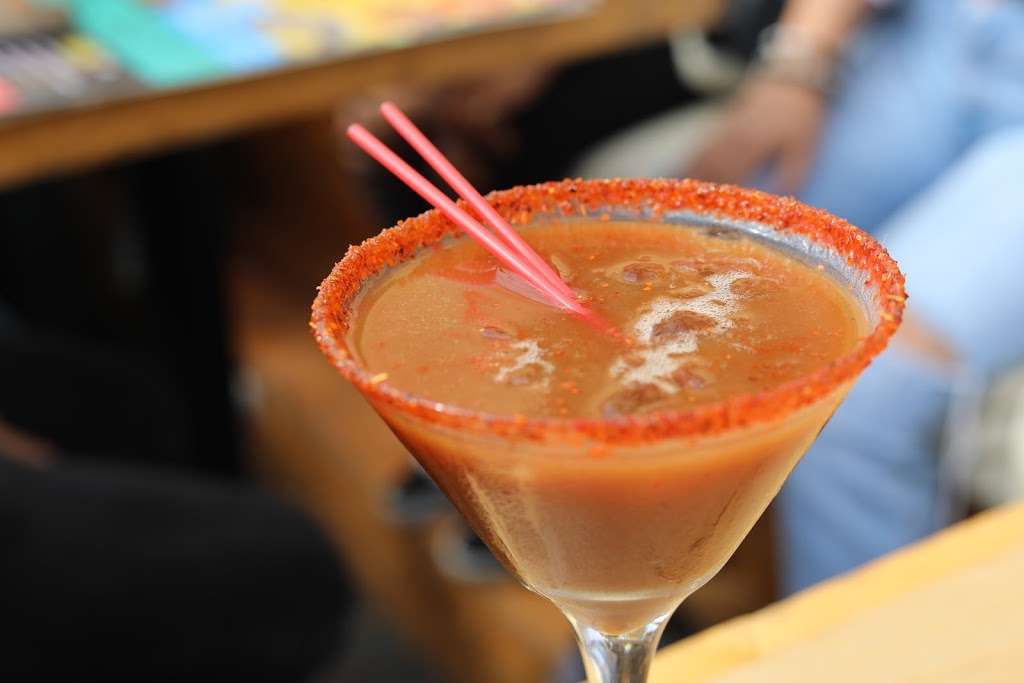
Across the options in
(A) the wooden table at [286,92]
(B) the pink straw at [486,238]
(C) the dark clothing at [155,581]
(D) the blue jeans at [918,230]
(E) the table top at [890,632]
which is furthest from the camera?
(A) the wooden table at [286,92]

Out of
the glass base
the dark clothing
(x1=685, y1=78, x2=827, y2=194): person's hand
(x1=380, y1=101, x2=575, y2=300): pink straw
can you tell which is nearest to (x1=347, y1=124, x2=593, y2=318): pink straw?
(x1=380, y1=101, x2=575, y2=300): pink straw

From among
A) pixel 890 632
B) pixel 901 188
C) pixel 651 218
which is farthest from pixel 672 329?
pixel 901 188

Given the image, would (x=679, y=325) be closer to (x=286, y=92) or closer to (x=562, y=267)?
(x=562, y=267)

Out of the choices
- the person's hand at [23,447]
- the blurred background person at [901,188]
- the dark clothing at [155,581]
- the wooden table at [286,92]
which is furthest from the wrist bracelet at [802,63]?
the person's hand at [23,447]

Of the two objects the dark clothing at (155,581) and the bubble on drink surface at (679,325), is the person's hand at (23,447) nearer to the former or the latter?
the dark clothing at (155,581)

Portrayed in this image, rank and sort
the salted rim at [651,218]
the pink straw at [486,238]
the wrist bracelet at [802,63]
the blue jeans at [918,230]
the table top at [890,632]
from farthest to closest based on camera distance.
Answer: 1. the wrist bracelet at [802,63]
2. the blue jeans at [918,230]
3. the table top at [890,632]
4. the pink straw at [486,238]
5. the salted rim at [651,218]

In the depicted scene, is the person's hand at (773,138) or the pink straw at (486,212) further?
the person's hand at (773,138)
